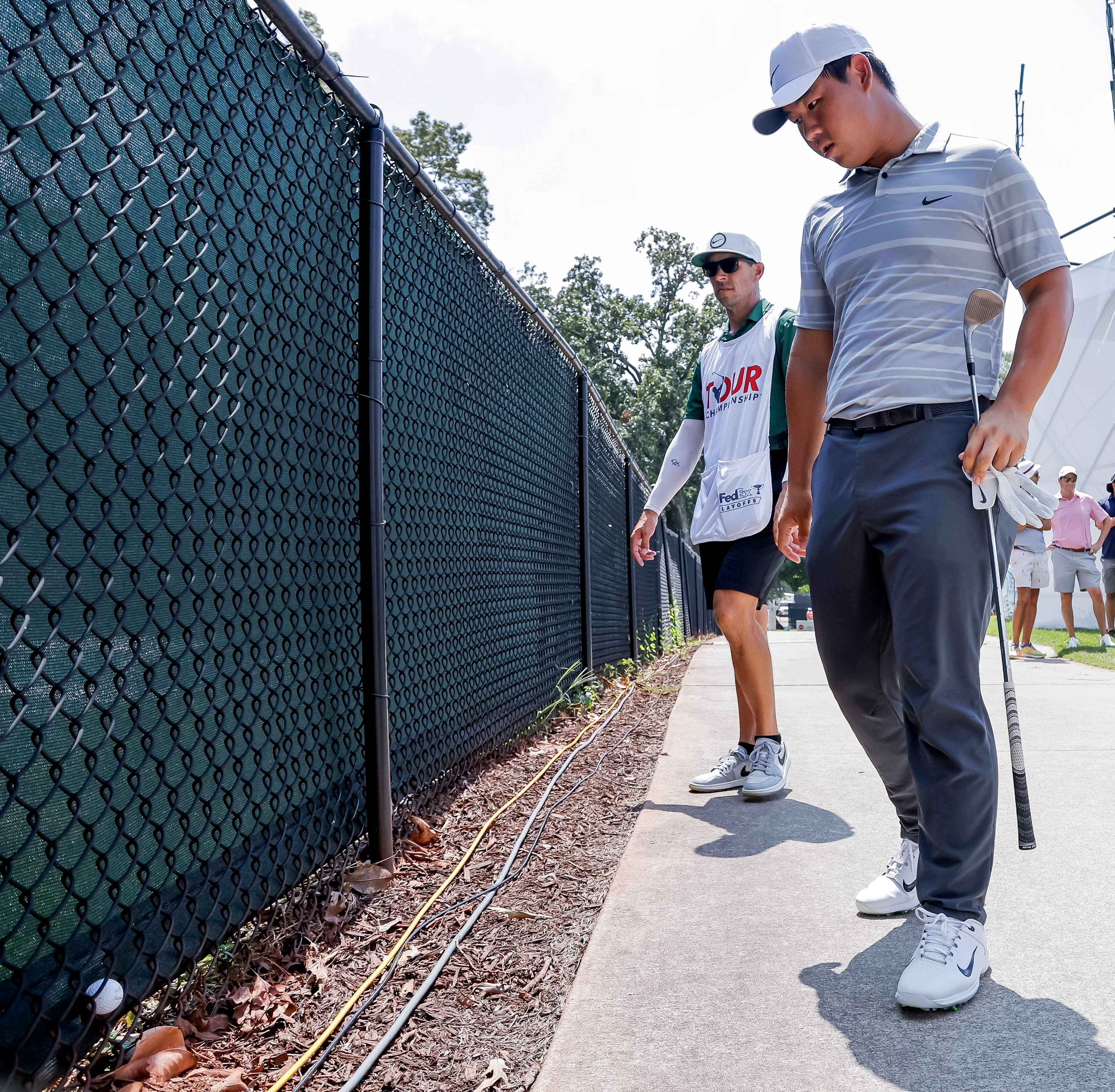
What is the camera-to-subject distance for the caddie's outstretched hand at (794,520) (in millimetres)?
2725

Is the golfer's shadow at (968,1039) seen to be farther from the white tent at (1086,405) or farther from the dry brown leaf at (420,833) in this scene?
the white tent at (1086,405)

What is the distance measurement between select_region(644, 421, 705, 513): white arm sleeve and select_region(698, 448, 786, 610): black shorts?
0.59m

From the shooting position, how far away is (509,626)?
15.6 ft

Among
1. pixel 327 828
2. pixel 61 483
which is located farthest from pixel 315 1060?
pixel 61 483

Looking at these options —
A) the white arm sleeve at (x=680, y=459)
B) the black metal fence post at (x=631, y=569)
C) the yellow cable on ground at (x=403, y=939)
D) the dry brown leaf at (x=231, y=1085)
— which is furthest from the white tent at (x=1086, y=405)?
the dry brown leaf at (x=231, y=1085)

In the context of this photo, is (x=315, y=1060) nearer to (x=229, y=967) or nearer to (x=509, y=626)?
(x=229, y=967)

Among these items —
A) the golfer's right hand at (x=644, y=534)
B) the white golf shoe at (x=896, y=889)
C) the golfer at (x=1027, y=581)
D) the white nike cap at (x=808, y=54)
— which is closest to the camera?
the white nike cap at (x=808, y=54)

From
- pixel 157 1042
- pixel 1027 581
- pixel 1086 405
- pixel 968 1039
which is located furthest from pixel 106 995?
pixel 1086 405

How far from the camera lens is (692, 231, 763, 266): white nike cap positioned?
4.05m

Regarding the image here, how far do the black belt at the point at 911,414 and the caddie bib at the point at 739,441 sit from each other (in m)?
1.64

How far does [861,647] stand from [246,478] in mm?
1558

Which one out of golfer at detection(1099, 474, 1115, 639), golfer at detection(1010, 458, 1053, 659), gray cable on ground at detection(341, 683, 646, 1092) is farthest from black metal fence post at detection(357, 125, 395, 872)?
golfer at detection(1099, 474, 1115, 639)

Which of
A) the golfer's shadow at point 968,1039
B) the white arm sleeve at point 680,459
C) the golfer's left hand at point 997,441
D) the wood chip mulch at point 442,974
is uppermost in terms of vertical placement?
the white arm sleeve at point 680,459

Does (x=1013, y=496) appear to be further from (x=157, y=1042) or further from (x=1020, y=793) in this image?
(x=157, y=1042)
